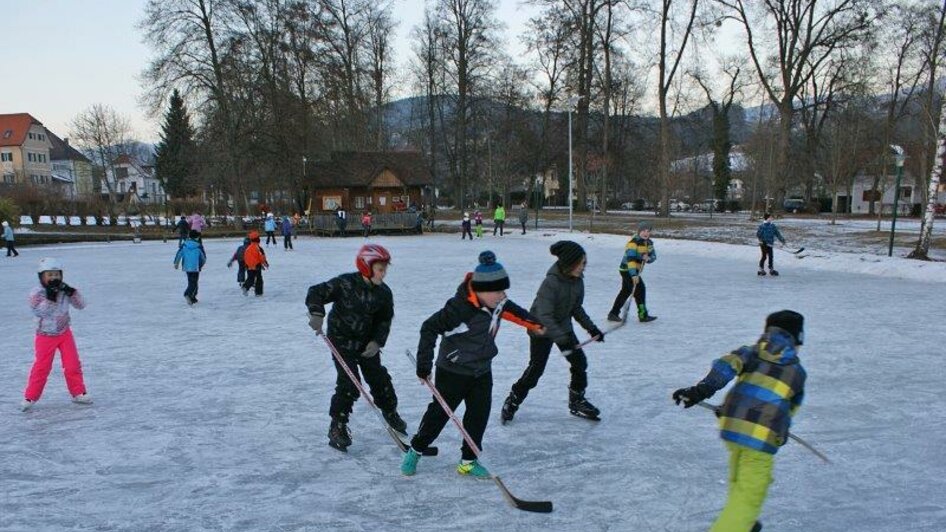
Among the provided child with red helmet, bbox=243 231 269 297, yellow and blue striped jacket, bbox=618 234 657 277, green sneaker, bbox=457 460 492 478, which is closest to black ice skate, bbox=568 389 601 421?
green sneaker, bbox=457 460 492 478

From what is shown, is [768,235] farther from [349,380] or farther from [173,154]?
[173,154]

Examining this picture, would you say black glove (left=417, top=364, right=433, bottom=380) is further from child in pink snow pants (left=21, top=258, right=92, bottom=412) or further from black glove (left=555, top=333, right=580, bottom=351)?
child in pink snow pants (left=21, top=258, right=92, bottom=412)

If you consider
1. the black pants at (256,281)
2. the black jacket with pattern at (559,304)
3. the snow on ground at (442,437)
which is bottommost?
the snow on ground at (442,437)

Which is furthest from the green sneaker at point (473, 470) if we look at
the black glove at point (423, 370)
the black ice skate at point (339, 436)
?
the black ice skate at point (339, 436)

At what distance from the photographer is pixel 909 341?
27.0 ft

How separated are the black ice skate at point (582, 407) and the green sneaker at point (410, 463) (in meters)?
1.71

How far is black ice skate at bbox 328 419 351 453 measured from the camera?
15.7 ft

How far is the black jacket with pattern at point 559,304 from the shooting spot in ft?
16.4

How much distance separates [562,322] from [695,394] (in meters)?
2.02

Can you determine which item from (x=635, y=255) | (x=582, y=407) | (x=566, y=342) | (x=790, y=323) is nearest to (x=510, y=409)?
(x=582, y=407)

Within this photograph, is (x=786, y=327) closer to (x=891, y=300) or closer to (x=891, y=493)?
(x=891, y=493)

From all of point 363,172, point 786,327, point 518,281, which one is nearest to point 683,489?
point 786,327

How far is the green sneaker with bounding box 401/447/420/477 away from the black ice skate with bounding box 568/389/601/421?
5.61 feet

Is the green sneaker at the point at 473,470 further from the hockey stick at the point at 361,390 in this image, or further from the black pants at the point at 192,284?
the black pants at the point at 192,284
